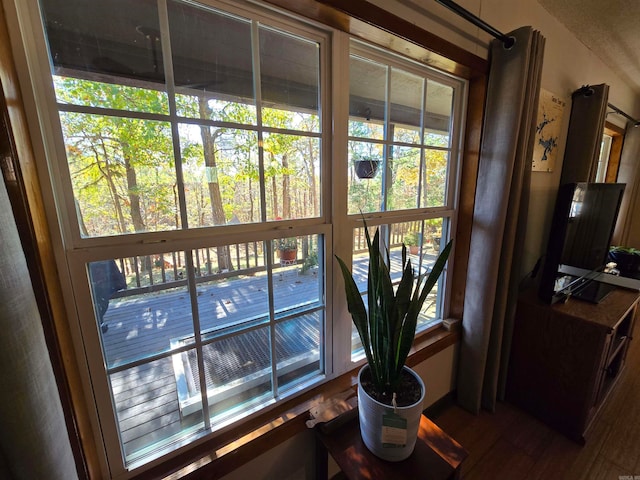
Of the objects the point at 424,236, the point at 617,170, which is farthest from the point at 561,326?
the point at 617,170

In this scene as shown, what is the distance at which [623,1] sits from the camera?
1364mm

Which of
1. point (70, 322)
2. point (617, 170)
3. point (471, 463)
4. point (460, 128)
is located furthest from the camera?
point (617, 170)

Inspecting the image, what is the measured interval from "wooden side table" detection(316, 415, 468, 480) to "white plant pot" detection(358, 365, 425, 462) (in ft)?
0.09

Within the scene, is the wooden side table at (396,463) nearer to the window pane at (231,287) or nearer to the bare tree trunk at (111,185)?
the window pane at (231,287)

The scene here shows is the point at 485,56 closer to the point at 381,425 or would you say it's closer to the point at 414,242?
the point at 414,242

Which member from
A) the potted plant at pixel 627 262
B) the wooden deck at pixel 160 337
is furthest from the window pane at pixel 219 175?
the potted plant at pixel 627 262

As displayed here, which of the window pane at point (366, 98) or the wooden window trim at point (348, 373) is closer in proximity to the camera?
the wooden window trim at point (348, 373)

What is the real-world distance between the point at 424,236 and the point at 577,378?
1.12 m

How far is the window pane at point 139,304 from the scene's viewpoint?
2.44 feet

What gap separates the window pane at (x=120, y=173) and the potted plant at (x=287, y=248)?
0.36 metres

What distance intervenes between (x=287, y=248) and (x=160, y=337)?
0.51 m

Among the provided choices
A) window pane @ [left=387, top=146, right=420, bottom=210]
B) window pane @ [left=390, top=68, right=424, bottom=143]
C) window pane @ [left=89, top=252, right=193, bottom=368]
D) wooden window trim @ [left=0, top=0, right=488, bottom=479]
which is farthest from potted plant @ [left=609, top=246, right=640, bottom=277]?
window pane @ [left=89, top=252, right=193, bottom=368]

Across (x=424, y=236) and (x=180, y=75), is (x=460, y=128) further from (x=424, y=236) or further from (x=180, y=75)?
(x=180, y=75)

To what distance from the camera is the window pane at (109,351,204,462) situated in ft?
2.71
